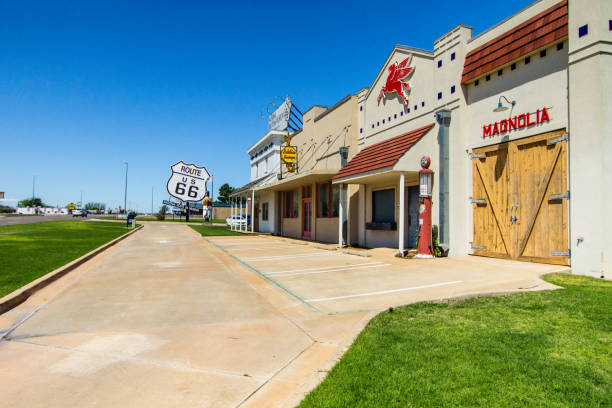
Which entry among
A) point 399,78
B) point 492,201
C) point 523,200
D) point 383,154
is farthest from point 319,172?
point 523,200

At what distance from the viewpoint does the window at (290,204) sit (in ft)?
83.3

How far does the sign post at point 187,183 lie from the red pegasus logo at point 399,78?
26.7 m

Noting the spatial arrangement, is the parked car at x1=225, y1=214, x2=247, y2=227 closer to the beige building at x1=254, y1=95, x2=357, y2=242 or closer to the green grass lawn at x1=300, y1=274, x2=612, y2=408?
the beige building at x1=254, y1=95, x2=357, y2=242

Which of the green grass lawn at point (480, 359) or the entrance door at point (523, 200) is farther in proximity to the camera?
the entrance door at point (523, 200)

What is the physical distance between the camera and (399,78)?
1452cm

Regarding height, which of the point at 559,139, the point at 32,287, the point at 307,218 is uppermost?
the point at 559,139

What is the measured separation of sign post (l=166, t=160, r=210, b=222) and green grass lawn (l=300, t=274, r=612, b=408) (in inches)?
1378

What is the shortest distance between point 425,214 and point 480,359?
8.49 m

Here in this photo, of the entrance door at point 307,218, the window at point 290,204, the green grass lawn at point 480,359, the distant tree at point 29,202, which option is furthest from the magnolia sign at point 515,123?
the distant tree at point 29,202

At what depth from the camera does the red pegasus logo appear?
14159mm

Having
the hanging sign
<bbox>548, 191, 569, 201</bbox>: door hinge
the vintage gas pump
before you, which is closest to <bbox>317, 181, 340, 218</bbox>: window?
the vintage gas pump

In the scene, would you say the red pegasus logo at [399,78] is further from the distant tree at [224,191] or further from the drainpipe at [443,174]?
the distant tree at [224,191]

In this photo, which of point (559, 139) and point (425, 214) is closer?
point (559, 139)

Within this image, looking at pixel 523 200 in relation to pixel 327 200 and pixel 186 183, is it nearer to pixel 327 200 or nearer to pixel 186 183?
pixel 327 200
